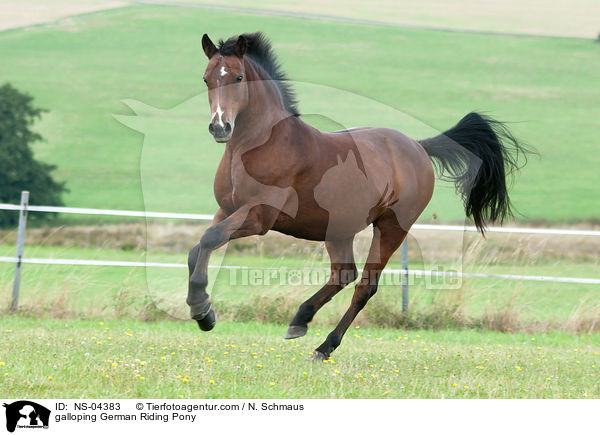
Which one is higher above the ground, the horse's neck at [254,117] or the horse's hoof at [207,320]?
the horse's neck at [254,117]

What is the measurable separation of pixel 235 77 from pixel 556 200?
70.1 ft

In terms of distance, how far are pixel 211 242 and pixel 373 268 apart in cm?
170

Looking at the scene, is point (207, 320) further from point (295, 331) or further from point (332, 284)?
point (332, 284)

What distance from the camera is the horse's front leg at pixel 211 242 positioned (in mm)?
4871

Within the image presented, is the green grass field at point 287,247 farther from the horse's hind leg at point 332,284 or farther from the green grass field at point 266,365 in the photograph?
the horse's hind leg at point 332,284

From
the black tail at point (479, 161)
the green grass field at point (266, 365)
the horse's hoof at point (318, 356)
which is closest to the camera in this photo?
the green grass field at point (266, 365)

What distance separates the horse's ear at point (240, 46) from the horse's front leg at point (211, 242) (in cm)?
104

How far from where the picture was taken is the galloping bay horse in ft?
16.0

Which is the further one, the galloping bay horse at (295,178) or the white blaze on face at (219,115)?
the galloping bay horse at (295,178)

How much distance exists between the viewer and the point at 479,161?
276 inches

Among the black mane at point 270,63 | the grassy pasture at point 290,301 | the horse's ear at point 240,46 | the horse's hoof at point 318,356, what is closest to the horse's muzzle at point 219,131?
the horse's ear at point 240,46
